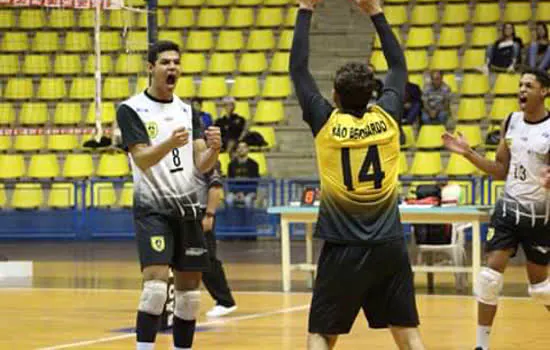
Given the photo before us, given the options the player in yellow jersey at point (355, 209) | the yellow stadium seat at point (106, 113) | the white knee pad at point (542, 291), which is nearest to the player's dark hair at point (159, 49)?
the player in yellow jersey at point (355, 209)

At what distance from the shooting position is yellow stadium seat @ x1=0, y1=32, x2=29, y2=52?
79.9 ft

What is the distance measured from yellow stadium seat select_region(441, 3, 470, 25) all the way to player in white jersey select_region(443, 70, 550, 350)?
14.9m

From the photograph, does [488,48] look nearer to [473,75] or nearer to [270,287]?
[473,75]

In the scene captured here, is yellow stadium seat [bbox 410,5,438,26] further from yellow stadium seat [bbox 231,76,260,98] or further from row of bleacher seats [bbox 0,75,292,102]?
yellow stadium seat [bbox 231,76,260,98]

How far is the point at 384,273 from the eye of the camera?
630 cm

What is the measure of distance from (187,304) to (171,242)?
44cm

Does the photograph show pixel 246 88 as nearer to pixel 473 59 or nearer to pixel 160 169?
pixel 473 59

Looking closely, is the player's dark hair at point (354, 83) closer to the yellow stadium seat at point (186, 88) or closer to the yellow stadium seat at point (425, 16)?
the yellow stadium seat at point (186, 88)

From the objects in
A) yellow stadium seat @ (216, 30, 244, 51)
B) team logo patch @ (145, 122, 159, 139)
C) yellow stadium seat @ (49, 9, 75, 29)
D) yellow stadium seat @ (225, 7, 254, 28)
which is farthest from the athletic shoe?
yellow stadium seat @ (225, 7, 254, 28)

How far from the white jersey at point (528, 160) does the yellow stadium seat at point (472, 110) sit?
1295 cm

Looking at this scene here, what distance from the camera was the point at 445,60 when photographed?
23.7 metres

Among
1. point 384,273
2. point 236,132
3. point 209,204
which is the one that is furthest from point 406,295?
point 236,132

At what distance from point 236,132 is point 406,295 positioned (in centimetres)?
1582

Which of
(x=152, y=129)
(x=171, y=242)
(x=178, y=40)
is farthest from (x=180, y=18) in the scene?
(x=171, y=242)
